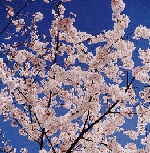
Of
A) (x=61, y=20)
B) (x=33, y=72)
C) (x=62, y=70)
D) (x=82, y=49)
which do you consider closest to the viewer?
(x=61, y=20)

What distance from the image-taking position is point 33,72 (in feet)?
22.4

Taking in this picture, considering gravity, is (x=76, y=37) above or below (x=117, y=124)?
above

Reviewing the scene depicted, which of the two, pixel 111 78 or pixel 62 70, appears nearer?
pixel 62 70

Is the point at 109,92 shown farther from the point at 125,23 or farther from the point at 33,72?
the point at 33,72

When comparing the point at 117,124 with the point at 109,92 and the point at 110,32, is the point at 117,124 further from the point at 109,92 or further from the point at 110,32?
the point at 110,32

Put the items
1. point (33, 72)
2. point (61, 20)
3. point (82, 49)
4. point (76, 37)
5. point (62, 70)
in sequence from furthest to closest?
point (33, 72) < point (82, 49) < point (76, 37) < point (62, 70) < point (61, 20)

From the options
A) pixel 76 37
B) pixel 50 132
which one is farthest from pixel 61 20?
pixel 50 132

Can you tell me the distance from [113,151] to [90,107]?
1.91 metres

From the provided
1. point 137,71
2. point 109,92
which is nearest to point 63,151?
point 109,92

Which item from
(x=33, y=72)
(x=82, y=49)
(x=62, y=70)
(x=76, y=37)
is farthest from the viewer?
(x=33, y=72)

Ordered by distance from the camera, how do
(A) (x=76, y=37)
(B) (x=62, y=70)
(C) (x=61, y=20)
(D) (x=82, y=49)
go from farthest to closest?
(D) (x=82, y=49) < (A) (x=76, y=37) < (B) (x=62, y=70) < (C) (x=61, y=20)

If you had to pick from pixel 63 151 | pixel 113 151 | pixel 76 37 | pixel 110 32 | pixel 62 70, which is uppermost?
pixel 110 32

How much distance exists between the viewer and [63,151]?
5.80m

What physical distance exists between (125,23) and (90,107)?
3.68 metres
